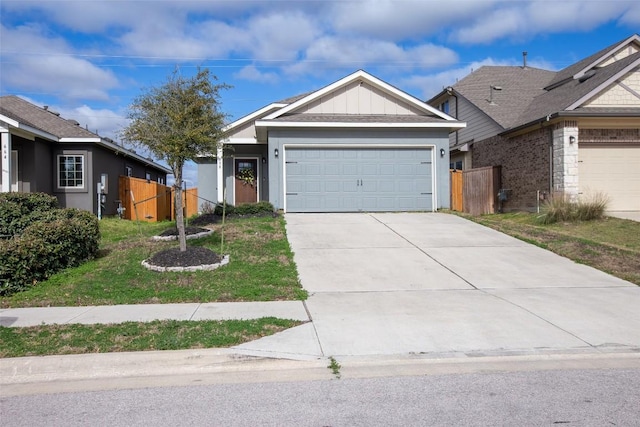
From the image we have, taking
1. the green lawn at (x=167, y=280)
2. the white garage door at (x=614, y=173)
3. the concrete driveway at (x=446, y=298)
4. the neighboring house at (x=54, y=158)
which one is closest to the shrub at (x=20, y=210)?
the green lawn at (x=167, y=280)

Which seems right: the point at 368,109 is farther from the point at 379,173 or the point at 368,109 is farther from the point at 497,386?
the point at 497,386

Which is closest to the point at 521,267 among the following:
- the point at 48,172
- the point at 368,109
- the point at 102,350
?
the point at 102,350

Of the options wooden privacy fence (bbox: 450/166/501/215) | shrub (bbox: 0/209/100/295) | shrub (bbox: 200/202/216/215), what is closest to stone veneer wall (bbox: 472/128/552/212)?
wooden privacy fence (bbox: 450/166/501/215)

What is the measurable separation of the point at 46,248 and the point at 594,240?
12634mm

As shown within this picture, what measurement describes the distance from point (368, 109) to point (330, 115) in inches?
57.0

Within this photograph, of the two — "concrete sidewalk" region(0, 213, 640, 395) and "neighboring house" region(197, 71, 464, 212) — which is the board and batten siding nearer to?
"neighboring house" region(197, 71, 464, 212)

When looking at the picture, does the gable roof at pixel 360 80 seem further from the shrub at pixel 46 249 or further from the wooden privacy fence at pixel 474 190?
the shrub at pixel 46 249

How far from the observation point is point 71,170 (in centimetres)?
1861

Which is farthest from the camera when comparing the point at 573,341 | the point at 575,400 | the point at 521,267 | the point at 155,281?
the point at 521,267

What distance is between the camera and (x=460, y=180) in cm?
1981

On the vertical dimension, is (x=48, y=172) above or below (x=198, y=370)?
above

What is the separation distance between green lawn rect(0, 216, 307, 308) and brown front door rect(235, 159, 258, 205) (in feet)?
29.1

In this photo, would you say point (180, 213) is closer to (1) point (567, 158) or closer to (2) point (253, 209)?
(2) point (253, 209)

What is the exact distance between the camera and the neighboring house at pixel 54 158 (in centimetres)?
1569
